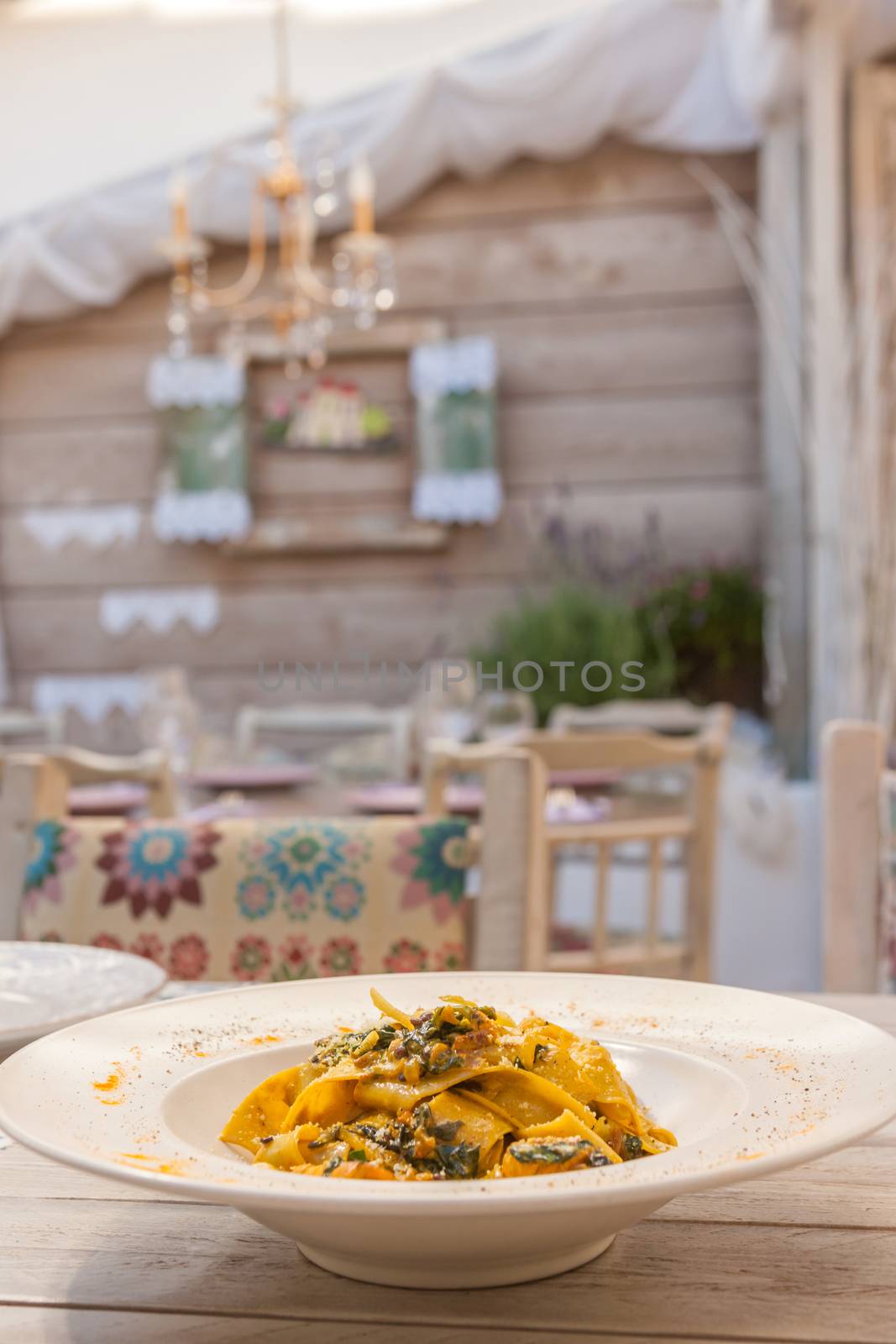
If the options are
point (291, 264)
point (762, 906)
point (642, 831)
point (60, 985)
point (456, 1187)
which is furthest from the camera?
point (291, 264)

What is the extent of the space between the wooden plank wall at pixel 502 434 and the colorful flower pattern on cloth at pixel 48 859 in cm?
325

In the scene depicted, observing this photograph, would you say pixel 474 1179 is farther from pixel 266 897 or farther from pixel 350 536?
pixel 350 536

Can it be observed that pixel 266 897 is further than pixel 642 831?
No

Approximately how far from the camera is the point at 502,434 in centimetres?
438

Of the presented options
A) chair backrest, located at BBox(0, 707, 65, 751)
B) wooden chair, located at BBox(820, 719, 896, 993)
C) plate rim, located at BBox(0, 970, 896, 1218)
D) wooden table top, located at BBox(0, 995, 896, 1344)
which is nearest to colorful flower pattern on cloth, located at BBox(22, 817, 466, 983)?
wooden chair, located at BBox(820, 719, 896, 993)

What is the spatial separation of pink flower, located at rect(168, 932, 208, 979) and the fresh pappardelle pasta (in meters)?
0.62

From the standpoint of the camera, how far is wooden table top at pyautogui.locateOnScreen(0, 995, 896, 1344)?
417 mm

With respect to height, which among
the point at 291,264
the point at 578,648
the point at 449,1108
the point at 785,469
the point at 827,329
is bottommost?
the point at 449,1108

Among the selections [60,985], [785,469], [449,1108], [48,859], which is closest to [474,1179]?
[449,1108]

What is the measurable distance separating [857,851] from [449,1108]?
2.43ft

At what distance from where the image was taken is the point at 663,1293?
44cm

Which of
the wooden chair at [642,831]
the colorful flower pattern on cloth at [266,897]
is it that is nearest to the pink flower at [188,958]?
the colorful flower pattern on cloth at [266,897]

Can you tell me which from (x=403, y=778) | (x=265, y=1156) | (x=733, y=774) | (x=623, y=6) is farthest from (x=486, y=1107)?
(x=623, y=6)

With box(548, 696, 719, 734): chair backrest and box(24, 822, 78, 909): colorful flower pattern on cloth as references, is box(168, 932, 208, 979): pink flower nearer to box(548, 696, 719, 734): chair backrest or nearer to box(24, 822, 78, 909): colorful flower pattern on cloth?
box(24, 822, 78, 909): colorful flower pattern on cloth
